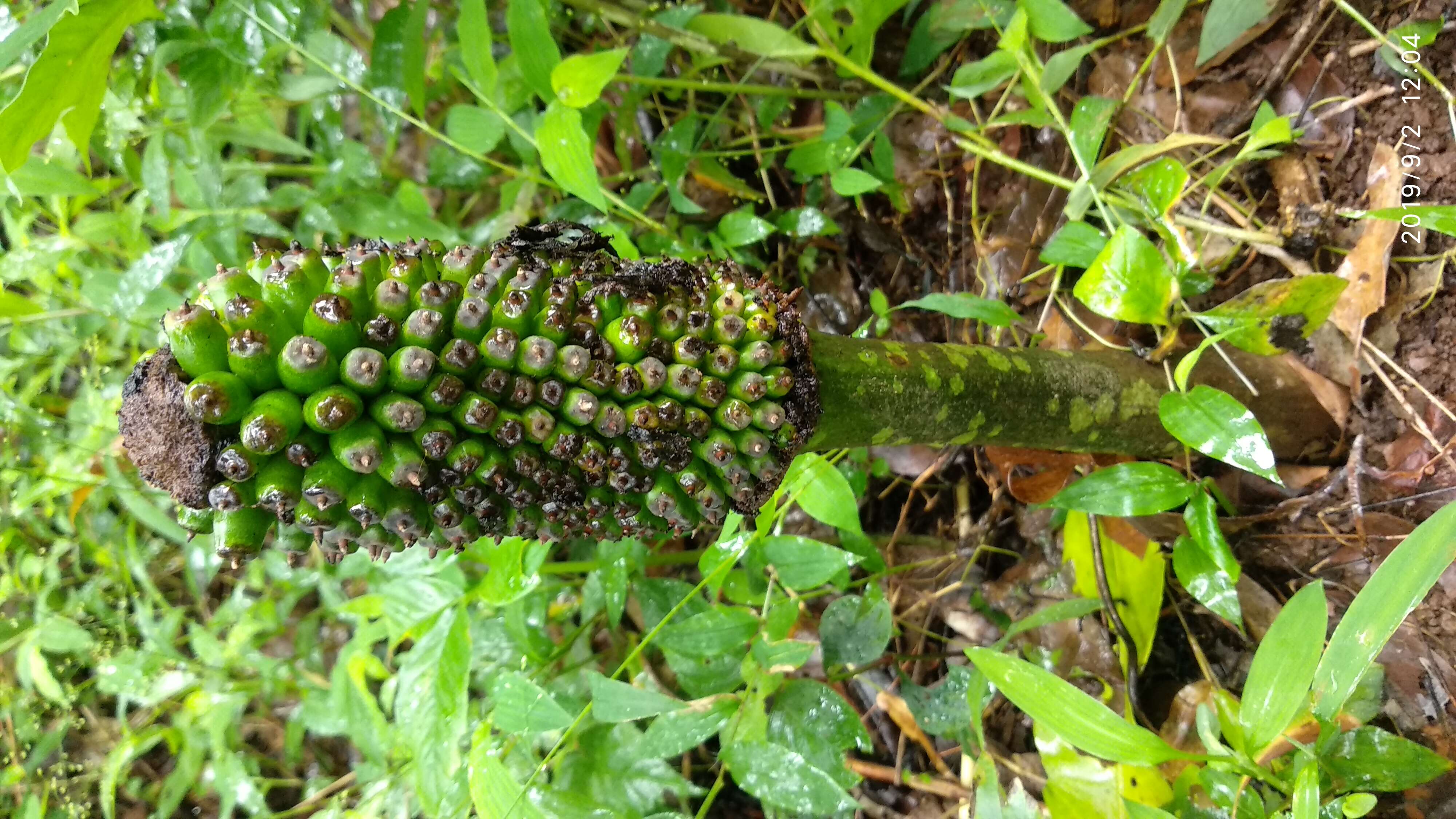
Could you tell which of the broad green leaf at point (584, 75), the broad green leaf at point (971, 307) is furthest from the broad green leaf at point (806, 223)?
the broad green leaf at point (584, 75)

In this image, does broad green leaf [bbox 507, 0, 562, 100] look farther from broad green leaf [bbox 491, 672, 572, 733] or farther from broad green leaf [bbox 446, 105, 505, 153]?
broad green leaf [bbox 491, 672, 572, 733]

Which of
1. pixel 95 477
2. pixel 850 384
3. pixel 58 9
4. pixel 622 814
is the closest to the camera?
pixel 58 9

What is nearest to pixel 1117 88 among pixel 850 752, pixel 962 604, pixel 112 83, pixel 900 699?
pixel 962 604

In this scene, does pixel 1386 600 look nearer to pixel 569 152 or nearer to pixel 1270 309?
pixel 1270 309

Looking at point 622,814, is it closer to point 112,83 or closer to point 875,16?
point 875,16

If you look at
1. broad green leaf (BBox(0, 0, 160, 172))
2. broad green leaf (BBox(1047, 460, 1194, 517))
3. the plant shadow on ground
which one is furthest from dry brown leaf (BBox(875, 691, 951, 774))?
broad green leaf (BBox(0, 0, 160, 172))

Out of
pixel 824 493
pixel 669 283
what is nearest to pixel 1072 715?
pixel 824 493

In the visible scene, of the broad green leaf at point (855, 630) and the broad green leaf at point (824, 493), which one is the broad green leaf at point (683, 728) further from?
the broad green leaf at point (824, 493)
